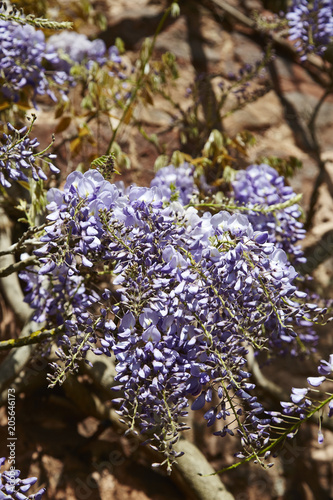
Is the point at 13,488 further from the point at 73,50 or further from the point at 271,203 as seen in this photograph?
the point at 73,50

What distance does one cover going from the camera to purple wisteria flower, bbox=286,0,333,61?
7.30 ft

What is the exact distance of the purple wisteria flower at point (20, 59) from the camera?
5.83 feet

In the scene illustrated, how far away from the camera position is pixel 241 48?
279 centimetres

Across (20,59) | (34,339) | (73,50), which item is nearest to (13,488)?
(34,339)

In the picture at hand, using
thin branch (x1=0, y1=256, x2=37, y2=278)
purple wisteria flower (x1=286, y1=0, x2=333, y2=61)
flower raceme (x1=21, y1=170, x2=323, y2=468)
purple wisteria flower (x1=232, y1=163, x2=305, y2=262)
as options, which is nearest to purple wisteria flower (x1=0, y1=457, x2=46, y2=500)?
flower raceme (x1=21, y1=170, x2=323, y2=468)

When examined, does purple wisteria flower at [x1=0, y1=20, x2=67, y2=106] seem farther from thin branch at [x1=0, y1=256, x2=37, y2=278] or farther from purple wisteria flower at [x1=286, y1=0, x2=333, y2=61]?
purple wisteria flower at [x1=286, y1=0, x2=333, y2=61]

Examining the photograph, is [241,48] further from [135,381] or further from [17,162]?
[135,381]

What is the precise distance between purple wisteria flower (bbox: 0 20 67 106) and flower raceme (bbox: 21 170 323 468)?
70 centimetres

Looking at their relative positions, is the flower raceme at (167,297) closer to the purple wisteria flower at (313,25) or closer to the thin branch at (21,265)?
the thin branch at (21,265)

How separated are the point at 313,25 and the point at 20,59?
126 cm

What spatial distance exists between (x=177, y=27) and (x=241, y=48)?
0.36 m

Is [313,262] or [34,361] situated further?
[313,262]

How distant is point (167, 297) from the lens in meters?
1.25

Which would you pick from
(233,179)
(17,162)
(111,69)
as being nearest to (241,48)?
(111,69)
